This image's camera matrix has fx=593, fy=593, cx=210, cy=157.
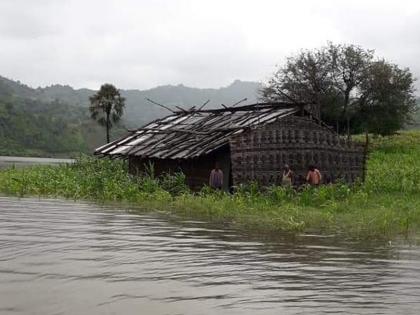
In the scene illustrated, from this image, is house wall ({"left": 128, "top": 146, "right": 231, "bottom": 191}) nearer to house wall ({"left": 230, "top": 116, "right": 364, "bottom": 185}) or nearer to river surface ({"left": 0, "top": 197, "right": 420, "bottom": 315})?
house wall ({"left": 230, "top": 116, "right": 364, "bottom": 185})

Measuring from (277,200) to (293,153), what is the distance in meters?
4.33

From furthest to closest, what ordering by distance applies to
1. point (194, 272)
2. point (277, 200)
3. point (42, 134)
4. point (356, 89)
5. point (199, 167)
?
point (42, 134) → point (356, 89) → point (199, 167) → point (277, 200) → point (194, 272)

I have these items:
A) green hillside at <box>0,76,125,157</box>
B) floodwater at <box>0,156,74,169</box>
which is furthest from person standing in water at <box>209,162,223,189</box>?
green hillside at <box>0,76,125,157</box>

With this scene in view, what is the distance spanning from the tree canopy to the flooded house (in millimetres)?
16516

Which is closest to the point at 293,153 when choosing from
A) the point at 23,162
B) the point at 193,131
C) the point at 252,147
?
the point at 252,147

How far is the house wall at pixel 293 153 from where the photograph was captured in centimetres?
1920

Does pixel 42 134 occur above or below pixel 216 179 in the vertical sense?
above

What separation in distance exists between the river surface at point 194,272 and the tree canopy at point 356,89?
29249 mm

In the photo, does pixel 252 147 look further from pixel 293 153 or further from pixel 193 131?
pixel 193 131

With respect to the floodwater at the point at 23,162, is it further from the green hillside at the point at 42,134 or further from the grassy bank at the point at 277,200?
the green hillside at the point at 42,134

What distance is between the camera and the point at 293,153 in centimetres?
2066

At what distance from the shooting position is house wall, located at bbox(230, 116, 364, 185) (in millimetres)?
19203

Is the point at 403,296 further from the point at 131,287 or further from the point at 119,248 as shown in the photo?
the point at 119,248

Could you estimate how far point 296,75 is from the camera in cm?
4050
